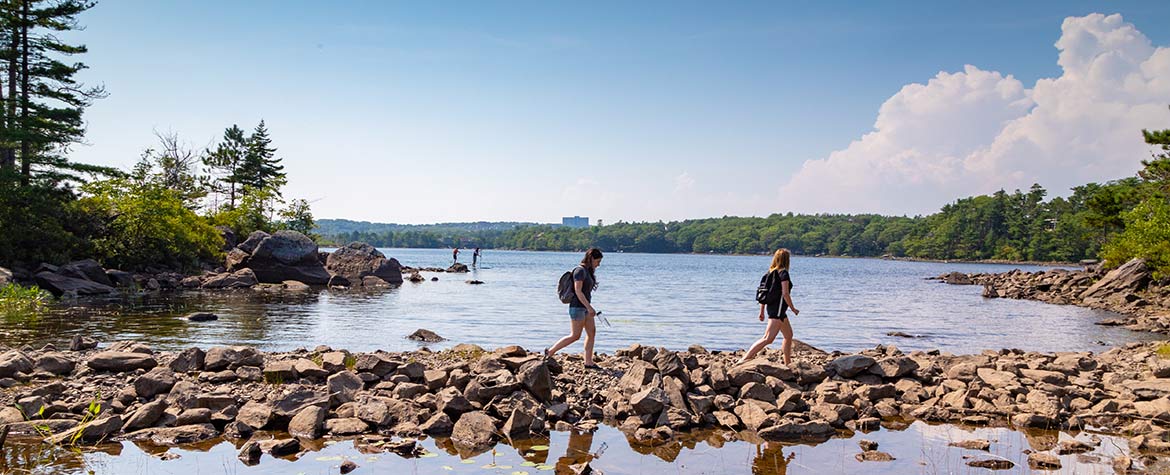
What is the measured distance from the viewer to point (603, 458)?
7898 millimetres

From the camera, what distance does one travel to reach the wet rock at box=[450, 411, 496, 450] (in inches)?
328

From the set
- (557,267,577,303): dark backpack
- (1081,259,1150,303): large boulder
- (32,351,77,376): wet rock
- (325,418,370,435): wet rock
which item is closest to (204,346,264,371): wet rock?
(32,351,77,376): wet rock

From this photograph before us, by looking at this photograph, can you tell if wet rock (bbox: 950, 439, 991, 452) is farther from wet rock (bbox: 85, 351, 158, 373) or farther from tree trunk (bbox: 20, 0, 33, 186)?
tree trunk (bbox: 20, 0, 33, 186)

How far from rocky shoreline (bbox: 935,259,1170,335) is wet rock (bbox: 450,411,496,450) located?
83.5 ft

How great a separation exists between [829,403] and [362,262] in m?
43.9

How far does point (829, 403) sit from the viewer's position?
32.5ft

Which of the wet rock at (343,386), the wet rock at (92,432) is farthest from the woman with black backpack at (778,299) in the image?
the wet rock at (92,432)

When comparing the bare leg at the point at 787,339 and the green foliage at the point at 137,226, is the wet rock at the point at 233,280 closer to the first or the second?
the green foliage at the point at 137,226

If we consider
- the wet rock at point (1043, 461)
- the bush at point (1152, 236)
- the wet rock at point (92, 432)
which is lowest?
the wet rock at point (1043, 461)

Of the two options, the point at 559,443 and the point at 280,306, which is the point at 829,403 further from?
the point at 280,306

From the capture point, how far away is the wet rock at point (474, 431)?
27.3 ft

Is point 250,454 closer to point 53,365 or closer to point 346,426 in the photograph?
point 346,426

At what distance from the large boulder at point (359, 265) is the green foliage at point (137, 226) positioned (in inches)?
379

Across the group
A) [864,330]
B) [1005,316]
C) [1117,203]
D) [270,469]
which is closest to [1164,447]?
[270,469]
